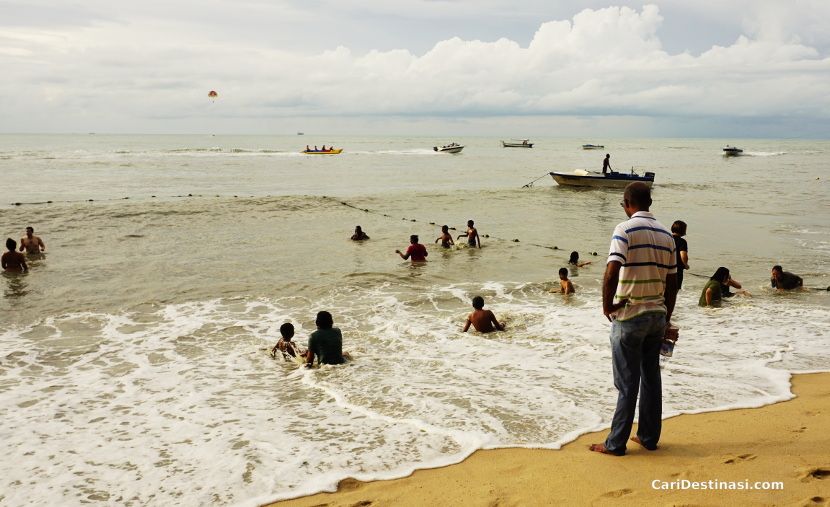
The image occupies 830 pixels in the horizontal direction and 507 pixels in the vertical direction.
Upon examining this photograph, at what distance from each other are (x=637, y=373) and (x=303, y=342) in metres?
5.91

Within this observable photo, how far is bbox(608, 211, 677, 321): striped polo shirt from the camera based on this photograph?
4117 millimetres

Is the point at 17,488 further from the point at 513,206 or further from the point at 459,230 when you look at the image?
the point at 513,206

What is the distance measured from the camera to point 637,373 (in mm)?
4336

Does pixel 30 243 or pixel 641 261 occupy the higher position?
pixel 641 261

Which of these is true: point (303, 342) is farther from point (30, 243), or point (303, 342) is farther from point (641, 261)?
point (30, 243)

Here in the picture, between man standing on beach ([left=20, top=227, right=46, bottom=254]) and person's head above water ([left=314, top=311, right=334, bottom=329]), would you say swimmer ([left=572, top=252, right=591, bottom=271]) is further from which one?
man standing on beach ([left=20, top=227, right=46, bottom=254])

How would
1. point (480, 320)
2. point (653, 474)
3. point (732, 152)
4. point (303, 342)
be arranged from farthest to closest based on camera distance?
point (732, 152) < point (480, 320) < point (303, 342) < point (653, 474)

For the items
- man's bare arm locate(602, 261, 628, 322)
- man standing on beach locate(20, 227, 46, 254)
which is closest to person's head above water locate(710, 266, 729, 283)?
man's bare arm locate(602, 261, 628, 322)

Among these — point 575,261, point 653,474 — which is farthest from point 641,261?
point 575,261

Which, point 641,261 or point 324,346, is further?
point 324,346

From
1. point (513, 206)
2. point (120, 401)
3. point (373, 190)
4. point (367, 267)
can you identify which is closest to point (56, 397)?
point (120, 401)

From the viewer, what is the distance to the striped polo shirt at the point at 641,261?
13.5 feet

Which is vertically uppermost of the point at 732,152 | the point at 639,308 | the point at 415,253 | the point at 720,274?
the point at 732,152

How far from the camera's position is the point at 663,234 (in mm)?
4180
